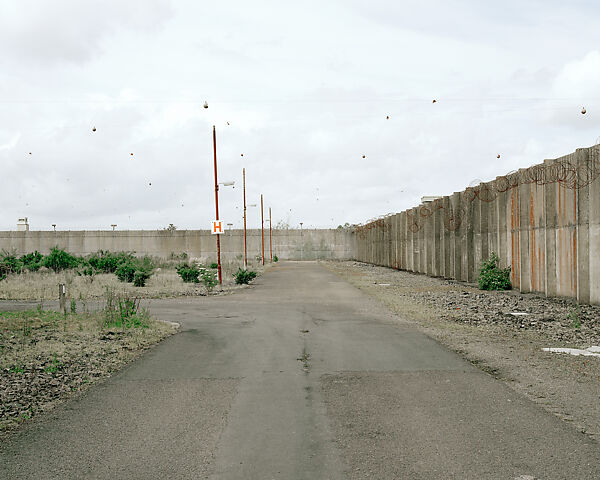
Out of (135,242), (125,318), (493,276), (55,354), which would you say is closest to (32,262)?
(135,242)

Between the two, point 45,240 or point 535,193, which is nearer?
point 535,193

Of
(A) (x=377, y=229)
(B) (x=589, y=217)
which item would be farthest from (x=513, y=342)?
(A) (x=377, y=229)

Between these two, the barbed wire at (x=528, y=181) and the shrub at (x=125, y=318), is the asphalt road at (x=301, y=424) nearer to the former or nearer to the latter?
the shrub at (x=125, y=318)

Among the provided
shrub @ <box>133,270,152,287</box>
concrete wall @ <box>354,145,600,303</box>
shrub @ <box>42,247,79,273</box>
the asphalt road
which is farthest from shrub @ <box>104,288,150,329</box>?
shrub @ <box>42,247,79,273</box>

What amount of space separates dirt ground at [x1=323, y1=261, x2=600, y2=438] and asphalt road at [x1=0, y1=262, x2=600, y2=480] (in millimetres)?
424

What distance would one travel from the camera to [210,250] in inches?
2788

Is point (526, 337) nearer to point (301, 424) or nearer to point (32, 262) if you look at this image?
point (301, 424)

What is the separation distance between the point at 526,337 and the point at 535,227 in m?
8.16

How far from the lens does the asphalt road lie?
4.52 meters

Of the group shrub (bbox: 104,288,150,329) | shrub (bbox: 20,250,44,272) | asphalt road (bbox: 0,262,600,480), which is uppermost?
shrub (bbox: 20,250,44,272)

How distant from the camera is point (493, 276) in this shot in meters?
21.0

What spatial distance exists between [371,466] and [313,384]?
9.24ft

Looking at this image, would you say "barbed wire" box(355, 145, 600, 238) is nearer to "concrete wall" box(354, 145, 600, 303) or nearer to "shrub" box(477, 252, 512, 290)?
"concrete wall" box(354, 145, 600, 303)

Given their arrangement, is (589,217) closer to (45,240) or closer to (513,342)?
(513,342)
